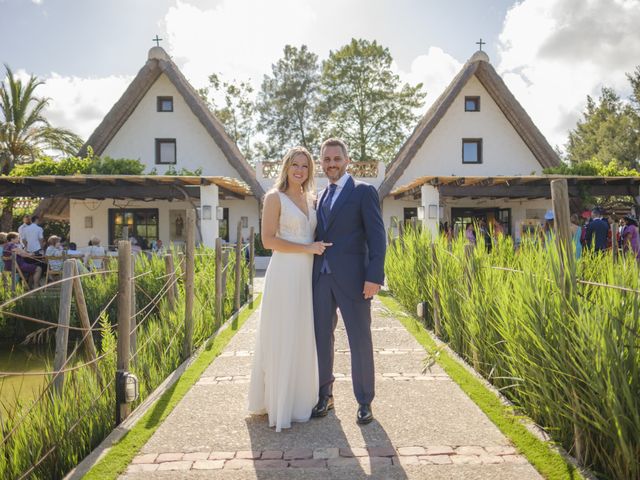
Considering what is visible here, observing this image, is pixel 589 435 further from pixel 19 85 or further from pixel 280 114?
pixel 280 114

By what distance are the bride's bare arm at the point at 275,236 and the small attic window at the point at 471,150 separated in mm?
15861

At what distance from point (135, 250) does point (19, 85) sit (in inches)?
611

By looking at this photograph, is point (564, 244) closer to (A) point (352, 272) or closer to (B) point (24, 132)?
(A) point (352, 272)

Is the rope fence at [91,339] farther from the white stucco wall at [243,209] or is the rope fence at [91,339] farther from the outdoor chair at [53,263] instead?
the white stucco wall at [243,209]

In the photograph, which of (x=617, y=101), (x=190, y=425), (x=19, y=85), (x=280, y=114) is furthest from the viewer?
(x=617, y=101)

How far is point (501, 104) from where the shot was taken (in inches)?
698

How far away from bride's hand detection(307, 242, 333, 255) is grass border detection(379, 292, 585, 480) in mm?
1523

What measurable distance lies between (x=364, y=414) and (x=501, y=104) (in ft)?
54.2

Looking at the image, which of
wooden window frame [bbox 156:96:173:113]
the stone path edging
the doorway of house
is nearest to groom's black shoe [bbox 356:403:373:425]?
the stone path edging

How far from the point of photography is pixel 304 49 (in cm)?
3141

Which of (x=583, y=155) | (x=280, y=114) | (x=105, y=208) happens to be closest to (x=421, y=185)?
(x=105, y=208)

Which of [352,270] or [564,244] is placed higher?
[564,244]

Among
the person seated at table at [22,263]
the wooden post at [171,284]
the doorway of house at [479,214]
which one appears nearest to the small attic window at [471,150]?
the doorway of house at [479,214]

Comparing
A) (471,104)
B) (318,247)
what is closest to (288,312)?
(318,247)
